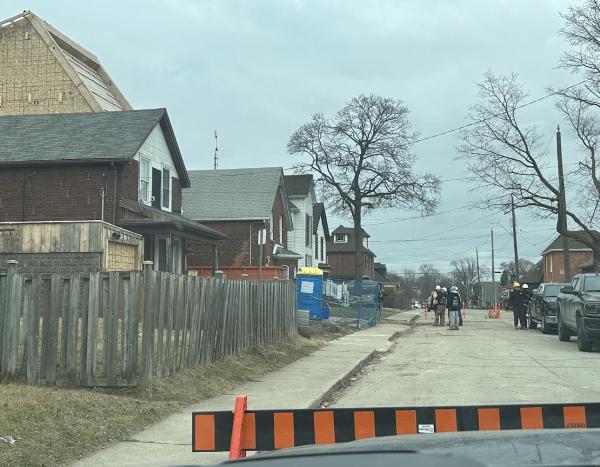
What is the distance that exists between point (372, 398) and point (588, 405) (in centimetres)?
591

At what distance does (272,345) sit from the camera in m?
Answer: 15.3

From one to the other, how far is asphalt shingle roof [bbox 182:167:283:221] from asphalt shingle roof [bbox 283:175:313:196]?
8882mm

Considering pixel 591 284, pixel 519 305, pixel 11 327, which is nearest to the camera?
pixel 11 327

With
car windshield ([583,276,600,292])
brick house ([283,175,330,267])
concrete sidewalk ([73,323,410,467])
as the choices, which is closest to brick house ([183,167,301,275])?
brick house ([283,175,330,267])

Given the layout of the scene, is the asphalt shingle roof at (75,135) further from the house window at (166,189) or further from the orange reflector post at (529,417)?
the orange reflector post at (529,417)

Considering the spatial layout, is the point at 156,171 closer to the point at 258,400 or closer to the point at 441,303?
the point at 441,303

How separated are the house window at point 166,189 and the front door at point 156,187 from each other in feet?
1.92

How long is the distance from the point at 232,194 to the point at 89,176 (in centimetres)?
1606

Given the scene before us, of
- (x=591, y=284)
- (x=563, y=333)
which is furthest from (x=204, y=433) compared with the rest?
(x=563, y=333)

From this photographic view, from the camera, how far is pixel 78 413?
7.32 m

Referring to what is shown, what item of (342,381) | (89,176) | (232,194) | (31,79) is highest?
(31,79)

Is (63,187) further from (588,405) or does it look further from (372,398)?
(588,405)

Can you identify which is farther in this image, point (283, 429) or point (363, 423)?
point (283, 429)

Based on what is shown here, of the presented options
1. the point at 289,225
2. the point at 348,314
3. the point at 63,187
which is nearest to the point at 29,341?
the point at 63,187
